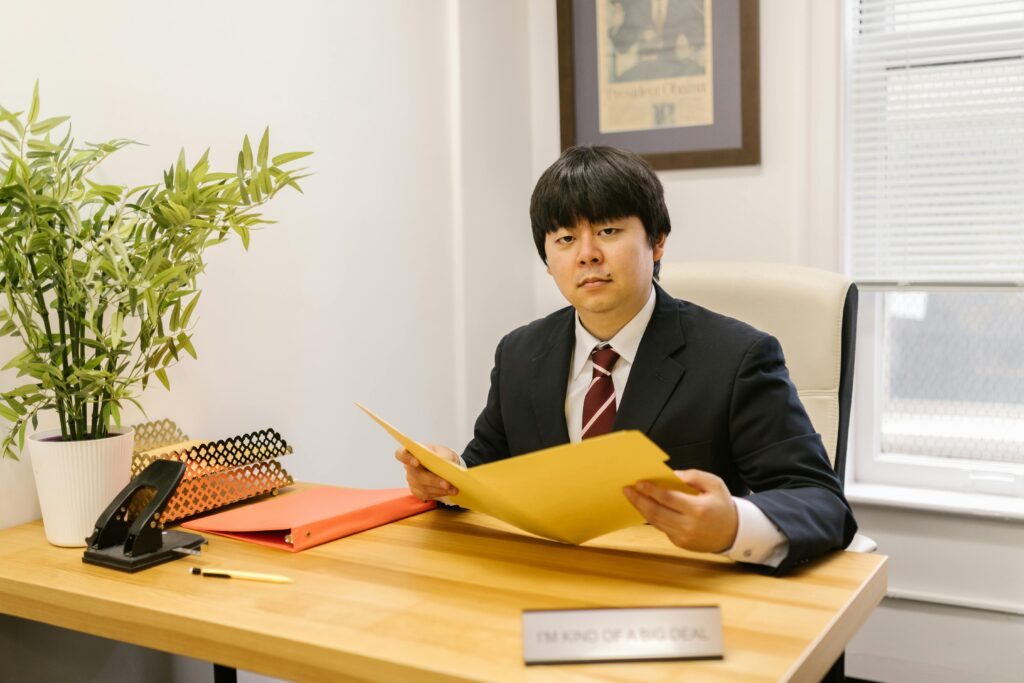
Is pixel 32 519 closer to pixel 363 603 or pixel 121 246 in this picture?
pixel 121 246

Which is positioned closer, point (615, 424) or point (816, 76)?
point (615, 424)

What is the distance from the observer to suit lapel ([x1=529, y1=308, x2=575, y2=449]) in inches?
58.1

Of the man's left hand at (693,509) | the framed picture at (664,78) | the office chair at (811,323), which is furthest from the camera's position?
the framed picture at (664,78)

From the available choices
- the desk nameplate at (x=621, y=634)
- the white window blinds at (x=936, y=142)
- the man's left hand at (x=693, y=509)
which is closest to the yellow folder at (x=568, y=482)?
the man's left hand at (x=693, y=509)

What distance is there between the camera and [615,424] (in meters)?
1.39

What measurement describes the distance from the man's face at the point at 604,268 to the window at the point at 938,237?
4.01 feet

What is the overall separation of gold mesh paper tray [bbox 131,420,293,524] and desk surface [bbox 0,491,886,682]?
6.0 inches

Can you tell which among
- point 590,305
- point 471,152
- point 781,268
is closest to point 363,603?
point 590,305

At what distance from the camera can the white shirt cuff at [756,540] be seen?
106 centimetres

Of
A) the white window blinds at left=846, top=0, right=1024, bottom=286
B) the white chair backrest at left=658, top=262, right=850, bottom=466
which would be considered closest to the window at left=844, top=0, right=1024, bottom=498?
the white window blinds at left=846, top=0, right=1024, bottom=286

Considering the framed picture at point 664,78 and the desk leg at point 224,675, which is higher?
the framed picture at point 664,78

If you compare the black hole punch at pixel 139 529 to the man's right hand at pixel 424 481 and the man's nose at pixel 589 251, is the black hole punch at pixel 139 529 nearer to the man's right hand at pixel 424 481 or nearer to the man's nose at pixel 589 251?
the man's right hand at pixel 424 481

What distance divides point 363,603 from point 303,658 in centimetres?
11

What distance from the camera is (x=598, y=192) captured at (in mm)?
1427
